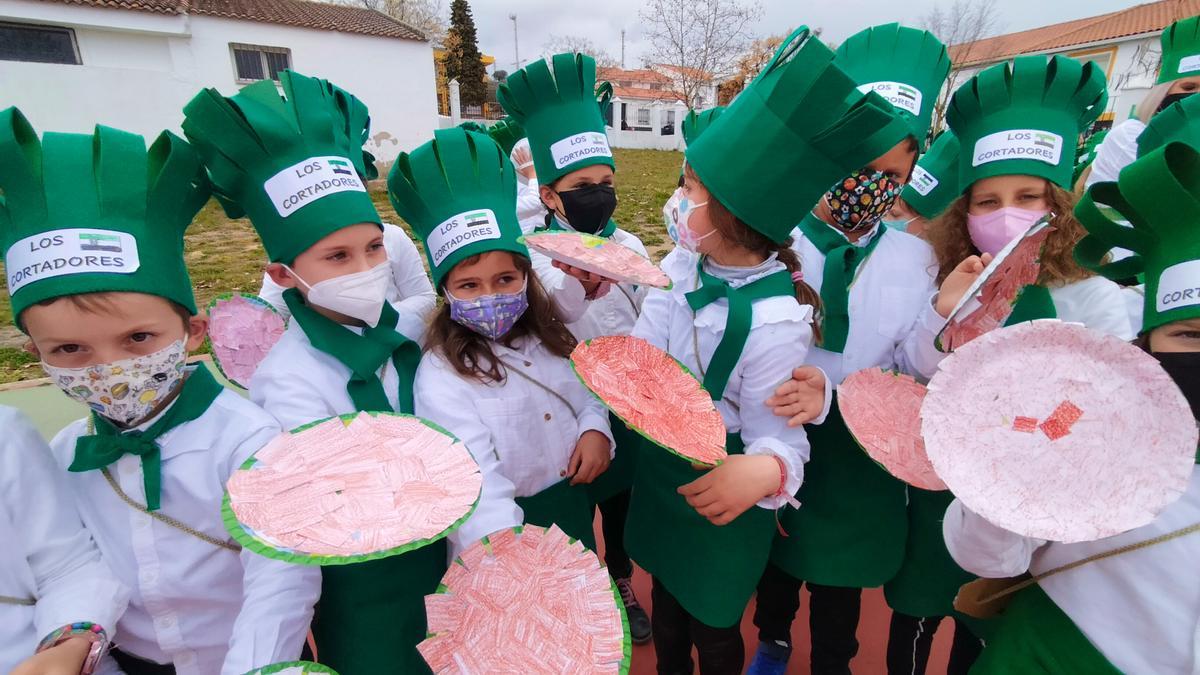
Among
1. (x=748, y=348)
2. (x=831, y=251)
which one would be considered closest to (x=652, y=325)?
(x=748, y=348)

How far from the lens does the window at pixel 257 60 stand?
16.6 metres

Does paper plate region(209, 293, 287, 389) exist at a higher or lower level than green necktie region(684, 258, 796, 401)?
lower

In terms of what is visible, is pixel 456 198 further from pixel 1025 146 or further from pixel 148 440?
pixel 1025 146

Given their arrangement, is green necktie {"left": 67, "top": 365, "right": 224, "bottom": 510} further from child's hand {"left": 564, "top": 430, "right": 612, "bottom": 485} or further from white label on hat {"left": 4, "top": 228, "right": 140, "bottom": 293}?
child's hand {"left": 564, "top": 430, "right": 612, "bottom": 485}

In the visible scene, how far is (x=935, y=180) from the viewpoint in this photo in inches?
111

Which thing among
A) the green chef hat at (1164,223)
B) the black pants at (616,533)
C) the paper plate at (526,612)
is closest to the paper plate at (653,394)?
the paper plate at (526,612)

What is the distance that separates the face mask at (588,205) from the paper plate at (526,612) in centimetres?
162

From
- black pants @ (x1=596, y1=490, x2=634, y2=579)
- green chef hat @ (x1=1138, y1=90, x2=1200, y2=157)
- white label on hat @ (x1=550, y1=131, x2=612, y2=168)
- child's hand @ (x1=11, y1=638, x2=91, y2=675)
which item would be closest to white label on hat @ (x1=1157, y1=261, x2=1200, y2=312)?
green chef hat @ (x1=1138, y1=90, x2=1200, y2=157)

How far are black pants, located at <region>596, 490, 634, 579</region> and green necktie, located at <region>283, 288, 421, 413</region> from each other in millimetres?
1444

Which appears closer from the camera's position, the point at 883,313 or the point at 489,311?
the point at 489,311

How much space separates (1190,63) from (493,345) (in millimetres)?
4144

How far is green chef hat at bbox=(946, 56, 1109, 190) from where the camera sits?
1848 millimetres

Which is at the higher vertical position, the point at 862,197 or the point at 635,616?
the point at 862,197

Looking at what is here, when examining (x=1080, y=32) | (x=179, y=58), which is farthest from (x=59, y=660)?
(x=1080, y=32)
